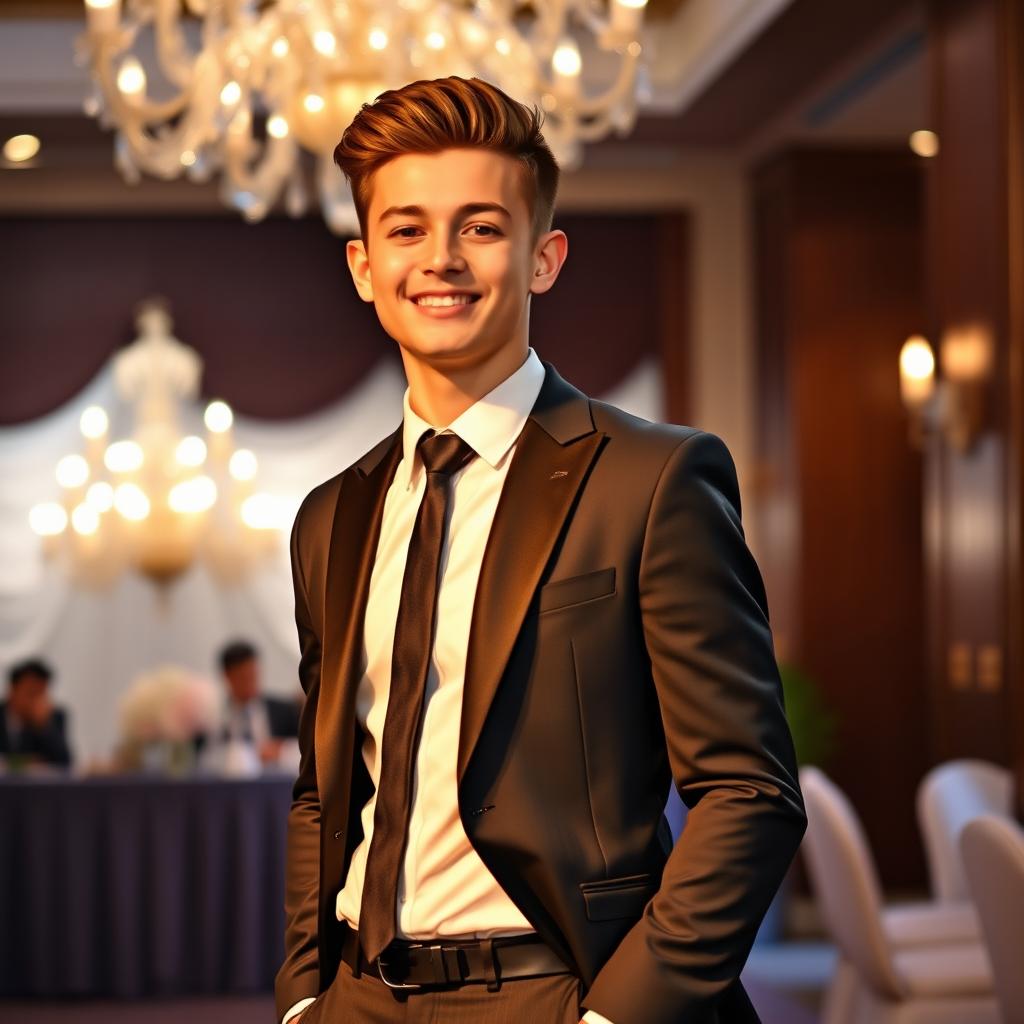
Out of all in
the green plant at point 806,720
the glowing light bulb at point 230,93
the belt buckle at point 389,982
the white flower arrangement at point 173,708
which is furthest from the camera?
the green plant at point 806,720

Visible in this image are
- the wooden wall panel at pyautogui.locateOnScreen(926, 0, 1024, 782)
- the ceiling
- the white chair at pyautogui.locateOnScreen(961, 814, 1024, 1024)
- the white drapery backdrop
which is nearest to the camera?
the white chair at pyautogui.locateOnScreen(961, 814, 1024, 1024)

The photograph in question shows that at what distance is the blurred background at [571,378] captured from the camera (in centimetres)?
425

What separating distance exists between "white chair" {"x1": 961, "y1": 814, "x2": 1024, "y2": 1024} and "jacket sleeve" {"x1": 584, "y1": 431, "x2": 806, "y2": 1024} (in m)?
1.79

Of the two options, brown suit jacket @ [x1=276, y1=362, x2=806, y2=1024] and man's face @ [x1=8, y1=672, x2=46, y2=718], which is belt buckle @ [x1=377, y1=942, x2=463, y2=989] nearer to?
brown suit jacket @ [x1=276, y1=362, x2=806, y2=1024]

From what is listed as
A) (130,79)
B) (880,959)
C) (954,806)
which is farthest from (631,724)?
(954,806)

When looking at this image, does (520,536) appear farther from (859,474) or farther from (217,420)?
(859,474)

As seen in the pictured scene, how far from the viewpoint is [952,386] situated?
209 inches

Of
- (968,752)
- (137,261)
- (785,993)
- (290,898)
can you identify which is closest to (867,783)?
(785,993)

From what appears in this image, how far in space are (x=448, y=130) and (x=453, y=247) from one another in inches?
4.4

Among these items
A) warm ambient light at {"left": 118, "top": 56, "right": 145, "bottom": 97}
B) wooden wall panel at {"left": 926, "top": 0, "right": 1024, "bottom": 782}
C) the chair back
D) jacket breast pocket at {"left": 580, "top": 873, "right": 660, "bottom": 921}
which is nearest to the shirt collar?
jacket breast pocket at {"left": 580, "top": 873, "right": 660, "bottom": 921}

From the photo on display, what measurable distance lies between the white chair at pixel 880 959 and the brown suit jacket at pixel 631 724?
9.05 ft

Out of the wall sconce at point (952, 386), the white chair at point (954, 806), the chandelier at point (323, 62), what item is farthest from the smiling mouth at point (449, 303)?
the wall sconce at point (952, 386)

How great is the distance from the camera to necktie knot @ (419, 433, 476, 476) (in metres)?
1.59

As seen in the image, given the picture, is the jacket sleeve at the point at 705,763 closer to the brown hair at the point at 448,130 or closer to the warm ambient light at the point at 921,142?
the brown hair at the point at 448,130
